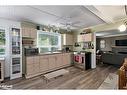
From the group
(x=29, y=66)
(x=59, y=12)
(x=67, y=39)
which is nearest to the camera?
(x=59, y=12)

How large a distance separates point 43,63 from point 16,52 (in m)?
1.12

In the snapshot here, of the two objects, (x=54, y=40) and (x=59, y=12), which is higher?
(x=59, y=12)

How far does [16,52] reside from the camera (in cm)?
361

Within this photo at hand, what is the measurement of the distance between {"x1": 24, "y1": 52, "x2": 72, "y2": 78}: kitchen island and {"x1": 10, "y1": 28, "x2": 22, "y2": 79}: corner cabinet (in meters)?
0.28

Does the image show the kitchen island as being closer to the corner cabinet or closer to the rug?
the corner cabinet

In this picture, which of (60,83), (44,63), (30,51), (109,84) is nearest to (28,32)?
(30,51)

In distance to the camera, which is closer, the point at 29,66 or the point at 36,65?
the point at 29,66

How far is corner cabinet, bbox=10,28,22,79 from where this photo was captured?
3516 millimetres

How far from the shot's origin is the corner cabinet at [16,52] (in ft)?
11.5

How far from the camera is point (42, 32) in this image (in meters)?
4.88

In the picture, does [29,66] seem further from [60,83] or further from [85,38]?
[85,38]

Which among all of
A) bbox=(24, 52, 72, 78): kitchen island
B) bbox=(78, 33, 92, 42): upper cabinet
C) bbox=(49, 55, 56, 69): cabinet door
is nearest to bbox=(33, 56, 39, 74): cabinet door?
bbox=(24, 52, 72, 78): kitchen island
